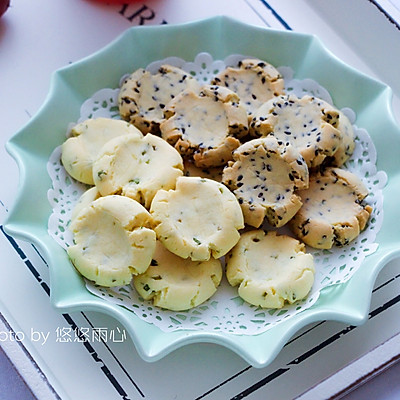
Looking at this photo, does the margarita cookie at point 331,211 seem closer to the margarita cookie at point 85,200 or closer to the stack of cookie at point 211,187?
the stack of cookie at point 211,187

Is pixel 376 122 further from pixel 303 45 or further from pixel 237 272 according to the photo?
pixel 237 272

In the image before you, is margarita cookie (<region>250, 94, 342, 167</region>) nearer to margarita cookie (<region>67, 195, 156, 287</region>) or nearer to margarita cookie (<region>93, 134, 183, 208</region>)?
margarita cookie (<region>93, 134, 183, 208</region>)

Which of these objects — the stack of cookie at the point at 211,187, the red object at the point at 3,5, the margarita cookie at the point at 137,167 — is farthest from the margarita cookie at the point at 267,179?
the red object at the point at 3,5

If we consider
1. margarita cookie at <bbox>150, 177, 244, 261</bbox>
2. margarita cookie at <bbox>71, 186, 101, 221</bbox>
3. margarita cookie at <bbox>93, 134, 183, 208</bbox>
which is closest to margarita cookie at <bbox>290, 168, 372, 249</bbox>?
margarita cookie at <bbox>150, 177, 244, 261</bbox>

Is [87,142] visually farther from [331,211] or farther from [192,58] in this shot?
[331,211]

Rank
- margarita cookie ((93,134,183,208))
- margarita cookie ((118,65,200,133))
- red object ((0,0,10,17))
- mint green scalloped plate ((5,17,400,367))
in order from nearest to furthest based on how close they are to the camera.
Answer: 1. mint green scalloped plate ((5,17,400,367))
2. margarita cookie ((93,134,183,208))
3. margarita cookie ((118,65,200,133))
4. red object ((0,0,10,17))
